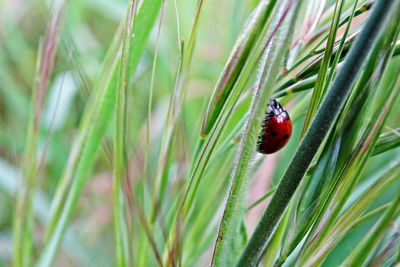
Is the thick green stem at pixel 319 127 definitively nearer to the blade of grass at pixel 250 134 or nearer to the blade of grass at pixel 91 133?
the blade of grass at pixel 250 134

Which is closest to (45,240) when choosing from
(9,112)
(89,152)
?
(89,152)

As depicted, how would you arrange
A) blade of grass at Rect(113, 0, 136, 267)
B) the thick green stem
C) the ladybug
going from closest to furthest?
1. the thick green stem
2. blade of grass at Rect(113, 0, 136, 267)
3. the ladybug

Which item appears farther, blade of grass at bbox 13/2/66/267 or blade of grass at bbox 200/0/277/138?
blade of grass at bbox 13/2/66/267

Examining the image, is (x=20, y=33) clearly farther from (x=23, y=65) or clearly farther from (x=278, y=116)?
(x=278, y=116)

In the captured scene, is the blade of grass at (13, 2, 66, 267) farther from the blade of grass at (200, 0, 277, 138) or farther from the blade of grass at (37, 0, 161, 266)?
the blade of grass at (200, 0, 277, 138)

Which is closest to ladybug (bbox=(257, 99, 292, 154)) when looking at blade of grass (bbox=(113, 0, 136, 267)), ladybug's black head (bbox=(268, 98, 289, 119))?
ladybug's black head (bbox=(268, 98, 289, 119))

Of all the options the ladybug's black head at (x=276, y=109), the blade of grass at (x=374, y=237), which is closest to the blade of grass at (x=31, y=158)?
the ladybug's black head at (x=276, y=109)

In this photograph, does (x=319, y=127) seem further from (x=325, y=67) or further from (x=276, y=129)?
(x=276, y=129)
